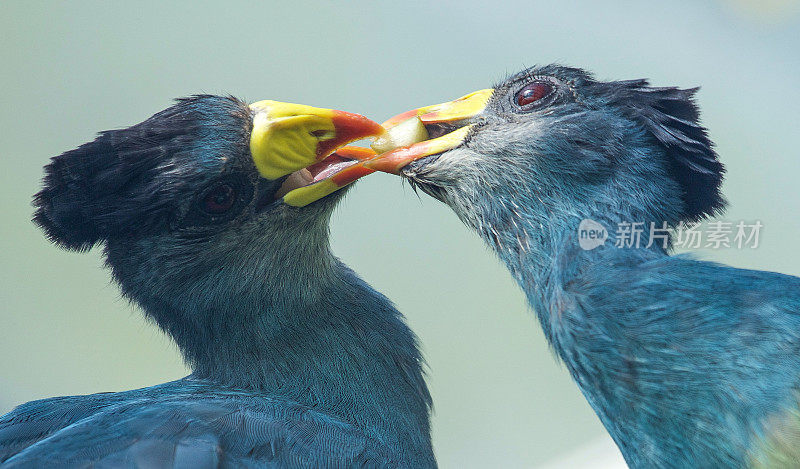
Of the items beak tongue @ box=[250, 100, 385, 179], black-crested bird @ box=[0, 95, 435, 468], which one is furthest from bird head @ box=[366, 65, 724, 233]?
black-crested bird @ box=[0, 95, 435, 468]

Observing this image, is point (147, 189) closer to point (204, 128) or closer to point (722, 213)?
point (204, 128)

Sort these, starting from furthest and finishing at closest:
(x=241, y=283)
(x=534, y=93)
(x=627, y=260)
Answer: (x=241, y=283)
(x=534, y=93)
(x=627, y=260)

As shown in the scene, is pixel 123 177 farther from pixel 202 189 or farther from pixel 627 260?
pixel 627 260

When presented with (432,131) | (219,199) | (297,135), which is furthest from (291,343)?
(432,131)
